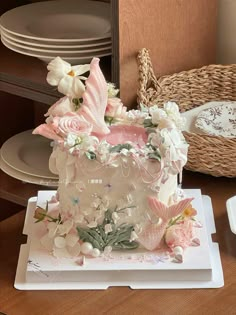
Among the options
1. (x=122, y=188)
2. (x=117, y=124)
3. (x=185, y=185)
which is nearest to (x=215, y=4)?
(x=185, y=185)

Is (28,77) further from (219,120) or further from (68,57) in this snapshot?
(219,120)

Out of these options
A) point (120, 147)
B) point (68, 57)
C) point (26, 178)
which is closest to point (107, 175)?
point (120, 147)

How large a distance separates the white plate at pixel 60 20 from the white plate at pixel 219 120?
0.90ft

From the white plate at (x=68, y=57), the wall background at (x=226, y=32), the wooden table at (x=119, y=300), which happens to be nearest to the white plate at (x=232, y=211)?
the wooden table at (x=119, y=300)

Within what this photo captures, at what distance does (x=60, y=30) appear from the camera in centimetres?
183

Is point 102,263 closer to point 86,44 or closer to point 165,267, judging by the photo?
point 165,267

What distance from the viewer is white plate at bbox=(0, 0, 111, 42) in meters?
1.78

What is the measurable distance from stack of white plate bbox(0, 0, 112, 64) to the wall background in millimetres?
265

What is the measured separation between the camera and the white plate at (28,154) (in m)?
1.83

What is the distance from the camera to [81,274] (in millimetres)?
1253

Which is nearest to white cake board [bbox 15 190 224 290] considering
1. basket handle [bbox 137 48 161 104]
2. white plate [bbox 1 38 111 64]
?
basket handle [bbox 137 48 161 104]

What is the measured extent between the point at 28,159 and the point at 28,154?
0.09ft

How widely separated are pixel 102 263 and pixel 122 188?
0.12 metres

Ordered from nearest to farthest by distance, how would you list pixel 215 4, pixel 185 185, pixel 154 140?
pixel 154 140
pixel 185 185
pixel 215 4
